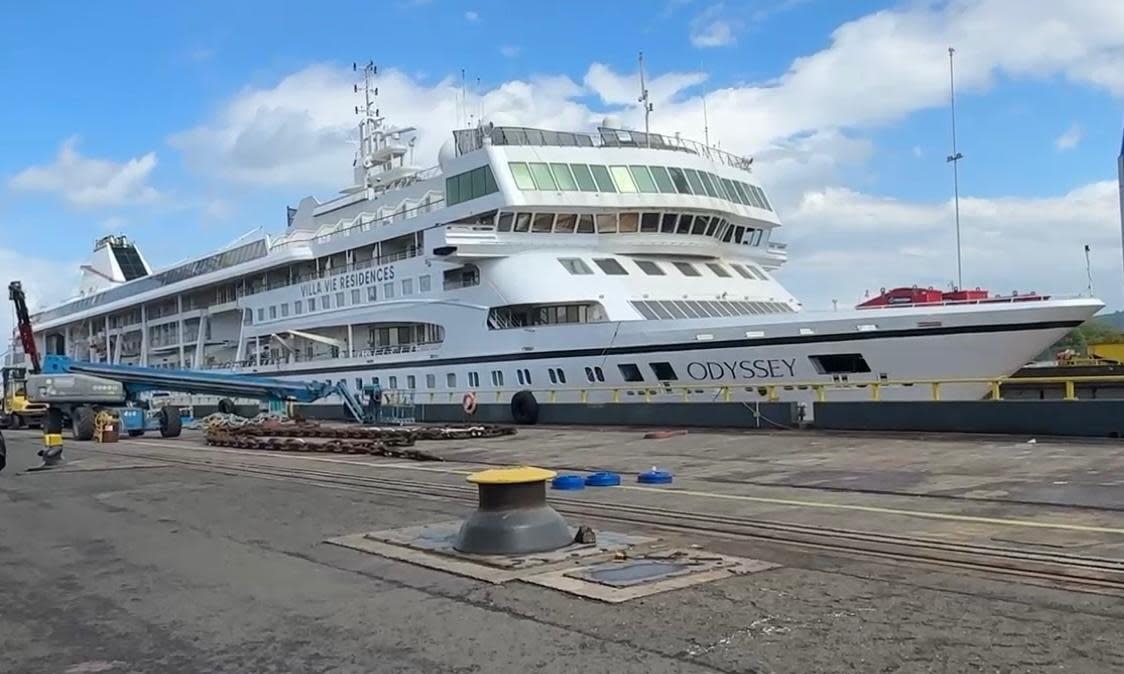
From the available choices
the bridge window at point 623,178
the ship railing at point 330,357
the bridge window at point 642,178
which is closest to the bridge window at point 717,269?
the bridge window at point 642,178

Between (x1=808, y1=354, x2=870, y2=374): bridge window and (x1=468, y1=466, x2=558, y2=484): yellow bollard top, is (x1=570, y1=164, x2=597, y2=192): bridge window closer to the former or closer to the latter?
(x1=808, y1=354, x2=870, y2=374): bridge window

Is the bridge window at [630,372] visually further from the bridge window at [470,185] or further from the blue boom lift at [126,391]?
the blue boom lift at [126,391]

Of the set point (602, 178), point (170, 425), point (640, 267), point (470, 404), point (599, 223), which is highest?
point (602, 178)

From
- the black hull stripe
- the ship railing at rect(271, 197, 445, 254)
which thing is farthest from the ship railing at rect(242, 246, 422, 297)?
the black hull stripe

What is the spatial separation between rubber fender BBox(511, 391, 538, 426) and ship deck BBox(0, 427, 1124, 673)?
13.9m

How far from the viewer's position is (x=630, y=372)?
1062 inches

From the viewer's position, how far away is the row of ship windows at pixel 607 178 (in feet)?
103

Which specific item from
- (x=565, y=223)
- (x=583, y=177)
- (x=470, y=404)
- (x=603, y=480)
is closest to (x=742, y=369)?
(x=470, y=404)

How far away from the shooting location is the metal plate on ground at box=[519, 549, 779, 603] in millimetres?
6605

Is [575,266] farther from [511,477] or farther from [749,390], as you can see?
[511,477]

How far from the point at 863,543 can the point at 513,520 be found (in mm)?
2872

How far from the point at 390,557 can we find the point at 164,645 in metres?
2.58

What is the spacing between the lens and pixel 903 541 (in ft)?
26.8

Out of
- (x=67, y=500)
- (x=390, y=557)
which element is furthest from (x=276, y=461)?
(x=390, y=557)
